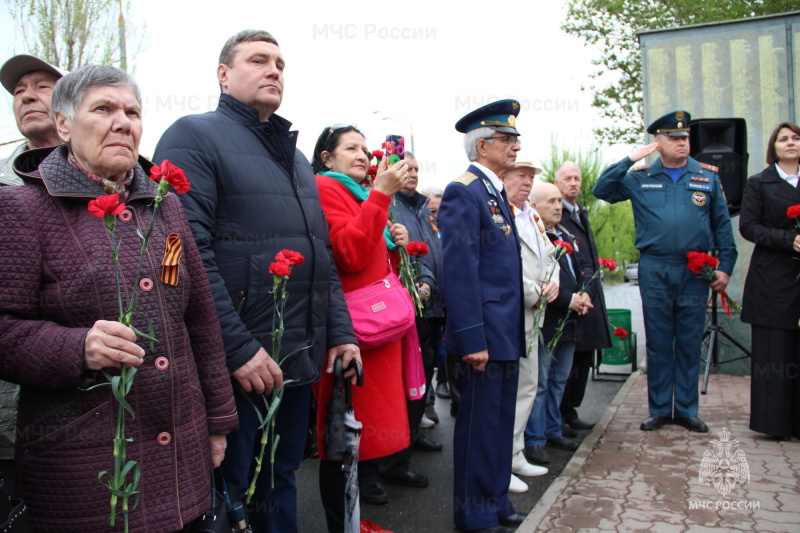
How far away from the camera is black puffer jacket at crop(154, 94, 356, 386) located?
2455 millimetres

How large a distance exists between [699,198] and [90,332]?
5.19 meters

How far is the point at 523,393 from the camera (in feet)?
14.2

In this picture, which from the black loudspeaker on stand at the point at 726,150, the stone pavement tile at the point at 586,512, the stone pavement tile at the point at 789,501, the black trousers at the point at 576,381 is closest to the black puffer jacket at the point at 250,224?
the stone pavement tile at the point at 586,512

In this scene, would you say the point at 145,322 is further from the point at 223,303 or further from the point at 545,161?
the point at 545,161

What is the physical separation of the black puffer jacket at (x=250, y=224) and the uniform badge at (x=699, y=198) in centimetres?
396

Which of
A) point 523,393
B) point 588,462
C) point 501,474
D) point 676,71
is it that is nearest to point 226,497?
point 501,474

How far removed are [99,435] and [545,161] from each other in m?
26.9

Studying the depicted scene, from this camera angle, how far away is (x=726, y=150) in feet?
24.1

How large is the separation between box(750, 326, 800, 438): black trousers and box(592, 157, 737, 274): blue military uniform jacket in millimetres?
711

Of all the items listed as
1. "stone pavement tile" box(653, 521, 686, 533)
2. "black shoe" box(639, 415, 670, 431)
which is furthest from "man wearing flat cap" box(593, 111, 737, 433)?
"stone pavement tile" box(653, 521, 686, 533)

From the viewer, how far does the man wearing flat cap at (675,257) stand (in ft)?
18.4

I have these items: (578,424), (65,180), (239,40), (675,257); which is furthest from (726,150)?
(65,180)

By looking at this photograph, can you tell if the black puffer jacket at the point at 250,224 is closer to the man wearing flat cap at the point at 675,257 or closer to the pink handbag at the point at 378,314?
the pink handbag at the point at 378,314

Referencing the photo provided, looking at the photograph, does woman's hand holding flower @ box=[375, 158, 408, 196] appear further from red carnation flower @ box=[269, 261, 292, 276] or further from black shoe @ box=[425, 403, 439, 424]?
black shoe @ box=[425, 403, 439, 424]
